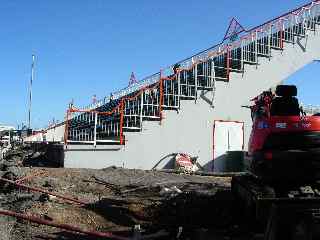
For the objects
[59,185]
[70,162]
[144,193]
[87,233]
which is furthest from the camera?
[70,162]

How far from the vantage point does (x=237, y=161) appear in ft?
74.2

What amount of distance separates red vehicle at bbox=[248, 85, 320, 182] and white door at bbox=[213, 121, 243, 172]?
502 inches

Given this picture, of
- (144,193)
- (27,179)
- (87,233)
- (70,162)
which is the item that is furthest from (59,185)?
(87,233)

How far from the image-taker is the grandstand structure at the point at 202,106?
19828 millimetres

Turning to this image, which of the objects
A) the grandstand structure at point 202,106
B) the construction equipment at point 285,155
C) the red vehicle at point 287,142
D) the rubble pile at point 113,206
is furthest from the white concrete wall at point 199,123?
the red vehicle at point 287,142

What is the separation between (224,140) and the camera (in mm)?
22578

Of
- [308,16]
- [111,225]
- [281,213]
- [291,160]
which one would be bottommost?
[111,225]

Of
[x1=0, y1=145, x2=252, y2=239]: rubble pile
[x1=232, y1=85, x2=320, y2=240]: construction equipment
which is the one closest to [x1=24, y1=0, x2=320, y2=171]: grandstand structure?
[x1=0, y1=145, x2=252, y2=239]: rubble pile

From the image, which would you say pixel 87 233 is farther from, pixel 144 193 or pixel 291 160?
pixel 144 193

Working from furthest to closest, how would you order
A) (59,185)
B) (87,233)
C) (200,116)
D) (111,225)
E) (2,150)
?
(2,150), (200,116), (59,185), (111,225), (87,233)

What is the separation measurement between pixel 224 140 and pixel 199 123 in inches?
60.3

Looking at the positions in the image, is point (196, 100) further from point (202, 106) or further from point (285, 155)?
point (285, 155)

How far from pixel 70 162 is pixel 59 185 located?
4121mm

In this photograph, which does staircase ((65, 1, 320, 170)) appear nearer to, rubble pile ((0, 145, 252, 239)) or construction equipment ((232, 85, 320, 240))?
rubble pile ((0, 145, 252, 239))
